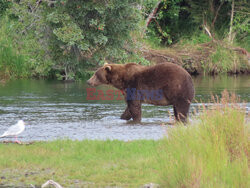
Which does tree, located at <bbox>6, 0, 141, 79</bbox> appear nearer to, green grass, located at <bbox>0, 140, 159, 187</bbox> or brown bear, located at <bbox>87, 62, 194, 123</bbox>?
brown bear, located at <bbox>87, 62, 194, 123</bbox>

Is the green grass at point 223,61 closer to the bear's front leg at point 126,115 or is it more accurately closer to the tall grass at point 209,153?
the bear's front leg at point 126,115

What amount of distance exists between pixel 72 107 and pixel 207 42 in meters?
17.9

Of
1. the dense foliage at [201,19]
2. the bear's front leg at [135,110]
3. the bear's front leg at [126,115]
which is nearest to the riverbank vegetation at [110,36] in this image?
the dense foliage at [201,19]

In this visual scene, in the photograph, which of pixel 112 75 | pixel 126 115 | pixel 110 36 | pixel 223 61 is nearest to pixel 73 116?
pixel 126 115

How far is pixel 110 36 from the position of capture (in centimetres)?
1980

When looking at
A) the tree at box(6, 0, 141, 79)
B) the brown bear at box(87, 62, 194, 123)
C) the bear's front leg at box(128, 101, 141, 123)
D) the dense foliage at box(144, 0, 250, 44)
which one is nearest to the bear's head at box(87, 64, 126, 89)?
the brown bear at box(87, 62, 194, 123)

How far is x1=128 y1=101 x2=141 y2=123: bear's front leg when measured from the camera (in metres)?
11.5

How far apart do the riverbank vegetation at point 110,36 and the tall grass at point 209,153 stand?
12.5 meters

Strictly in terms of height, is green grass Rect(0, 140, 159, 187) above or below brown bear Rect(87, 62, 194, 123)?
below

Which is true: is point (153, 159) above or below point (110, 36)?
below

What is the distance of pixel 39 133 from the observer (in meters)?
Answer: 10.1

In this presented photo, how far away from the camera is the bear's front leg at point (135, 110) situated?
37.8 feet

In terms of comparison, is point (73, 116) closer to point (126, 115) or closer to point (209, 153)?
point (126, 115)

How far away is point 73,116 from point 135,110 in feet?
6.41
